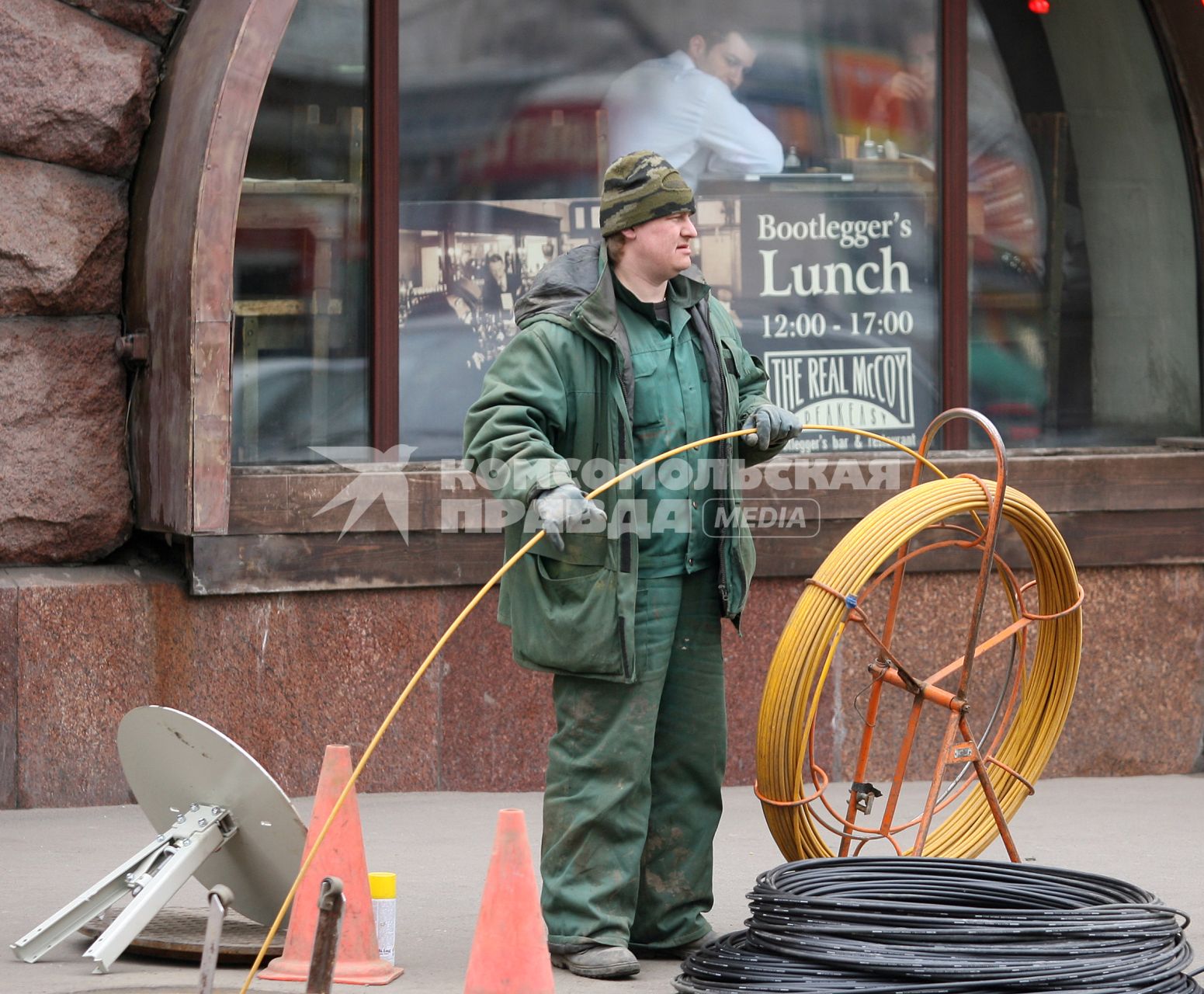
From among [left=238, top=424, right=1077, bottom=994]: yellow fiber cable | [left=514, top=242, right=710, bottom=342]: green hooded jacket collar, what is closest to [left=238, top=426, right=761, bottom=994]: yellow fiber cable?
[left=238, top=424, right=1077, bottom=994]: yellow fiber cable

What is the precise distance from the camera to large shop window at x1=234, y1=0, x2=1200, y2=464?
23.2 feet

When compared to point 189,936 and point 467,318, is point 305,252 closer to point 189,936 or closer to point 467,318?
point 467,318

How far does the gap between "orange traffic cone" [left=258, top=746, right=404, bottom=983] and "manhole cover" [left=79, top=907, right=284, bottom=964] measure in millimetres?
113

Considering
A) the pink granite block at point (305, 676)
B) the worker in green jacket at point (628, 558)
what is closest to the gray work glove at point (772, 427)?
the worker in green jacket at point (628, 558)

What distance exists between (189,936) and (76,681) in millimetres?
1938

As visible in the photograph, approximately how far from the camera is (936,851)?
539 cm

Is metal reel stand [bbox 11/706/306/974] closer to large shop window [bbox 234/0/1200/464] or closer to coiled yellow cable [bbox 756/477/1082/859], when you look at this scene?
coiled yellow cable [bbox 756/477/1082/859]

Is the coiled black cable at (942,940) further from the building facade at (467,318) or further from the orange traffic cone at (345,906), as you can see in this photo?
the building facade at (467,318)

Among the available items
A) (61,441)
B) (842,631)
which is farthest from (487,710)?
(842,631)

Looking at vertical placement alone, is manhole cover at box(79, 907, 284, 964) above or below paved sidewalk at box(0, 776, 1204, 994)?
above

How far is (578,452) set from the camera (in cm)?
471

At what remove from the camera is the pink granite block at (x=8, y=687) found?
247 inches

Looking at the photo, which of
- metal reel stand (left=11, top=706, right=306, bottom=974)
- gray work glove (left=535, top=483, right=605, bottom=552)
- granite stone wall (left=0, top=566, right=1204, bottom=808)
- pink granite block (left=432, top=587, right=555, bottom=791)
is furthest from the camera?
pink granite block (left=432, top=587, right=555, bottom=791)

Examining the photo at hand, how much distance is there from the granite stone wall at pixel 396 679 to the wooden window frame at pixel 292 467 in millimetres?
136
